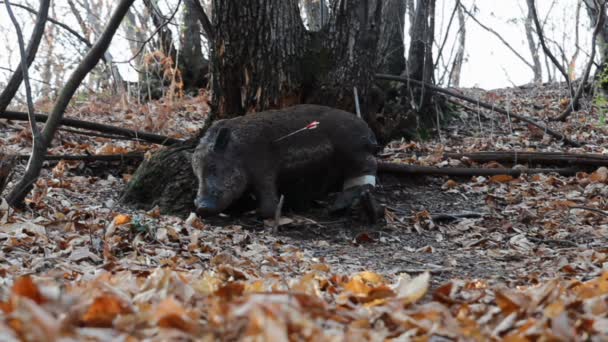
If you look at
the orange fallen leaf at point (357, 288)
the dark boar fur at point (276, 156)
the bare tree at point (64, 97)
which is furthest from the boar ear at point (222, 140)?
the orange fallen leaf at point (357, 288)

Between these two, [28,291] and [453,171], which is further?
[453,171]

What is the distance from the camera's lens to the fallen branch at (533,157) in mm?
6887

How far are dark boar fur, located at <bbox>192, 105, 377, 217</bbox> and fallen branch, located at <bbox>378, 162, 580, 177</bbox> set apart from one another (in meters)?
0.77

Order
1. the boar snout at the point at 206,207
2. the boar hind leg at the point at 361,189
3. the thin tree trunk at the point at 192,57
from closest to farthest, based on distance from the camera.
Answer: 1. the boar snout at the point at 206,207
2. the boar hind leg at the point at 361,189
3. the thin tree trunk at the point at 192,57

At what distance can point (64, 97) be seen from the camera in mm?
4445

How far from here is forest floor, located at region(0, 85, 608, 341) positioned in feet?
5.98

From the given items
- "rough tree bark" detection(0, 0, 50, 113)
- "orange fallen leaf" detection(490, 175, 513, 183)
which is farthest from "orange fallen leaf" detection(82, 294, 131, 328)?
"orange fallen leaf" detection(490, 175, 513, 183)

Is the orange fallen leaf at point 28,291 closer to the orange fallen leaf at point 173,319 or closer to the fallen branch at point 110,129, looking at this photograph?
the orange fallen leaf at point 173,319

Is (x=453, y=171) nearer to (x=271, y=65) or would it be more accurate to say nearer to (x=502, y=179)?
(x=502, y=179)

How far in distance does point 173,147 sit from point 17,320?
4.51 metres

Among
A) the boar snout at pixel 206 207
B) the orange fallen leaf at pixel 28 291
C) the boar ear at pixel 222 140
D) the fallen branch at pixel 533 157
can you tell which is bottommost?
the boar snout at pixel 206 207

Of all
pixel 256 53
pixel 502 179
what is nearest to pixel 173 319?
pixel 256 53

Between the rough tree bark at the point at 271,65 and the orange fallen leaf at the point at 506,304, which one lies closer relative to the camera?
the orange fallen leaf at the point at 506,304

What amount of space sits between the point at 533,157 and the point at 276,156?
3331 millimetres
